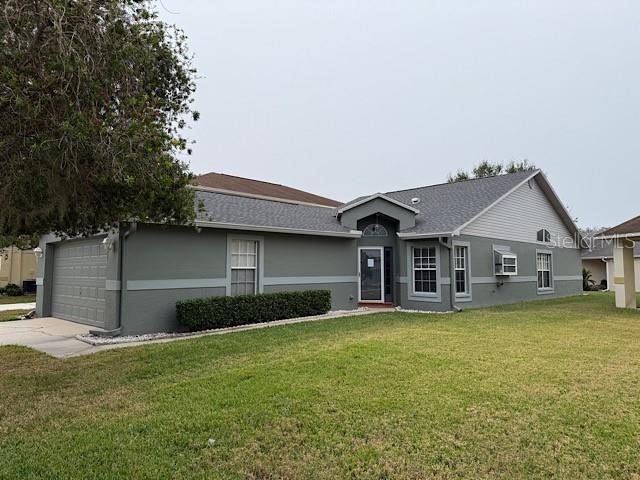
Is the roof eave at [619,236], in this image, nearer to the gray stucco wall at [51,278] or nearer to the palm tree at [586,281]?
the palm tree at [586,281]

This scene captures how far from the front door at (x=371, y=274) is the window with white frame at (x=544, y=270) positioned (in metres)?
7.94

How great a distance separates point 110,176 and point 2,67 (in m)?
1.40

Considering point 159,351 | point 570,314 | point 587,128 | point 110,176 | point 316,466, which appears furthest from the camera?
point 587,128

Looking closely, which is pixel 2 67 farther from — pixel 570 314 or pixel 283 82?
pixel 570 314

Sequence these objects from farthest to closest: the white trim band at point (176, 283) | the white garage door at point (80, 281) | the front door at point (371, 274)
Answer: the front door at point (371, 274), the white garage door at point (80, 281), the white trim band at point (176, 283)

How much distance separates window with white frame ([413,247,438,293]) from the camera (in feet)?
46.1

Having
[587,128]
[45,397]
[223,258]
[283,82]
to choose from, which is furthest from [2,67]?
[587,128]

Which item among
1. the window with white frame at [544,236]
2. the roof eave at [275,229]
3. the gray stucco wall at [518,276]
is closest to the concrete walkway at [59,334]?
the roof eave at [275,229]

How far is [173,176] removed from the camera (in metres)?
5.96

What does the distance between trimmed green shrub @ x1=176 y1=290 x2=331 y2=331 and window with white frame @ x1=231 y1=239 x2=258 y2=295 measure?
62 centimetres

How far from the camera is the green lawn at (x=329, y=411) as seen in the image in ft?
11.1

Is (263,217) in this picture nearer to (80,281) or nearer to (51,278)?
(80,281)

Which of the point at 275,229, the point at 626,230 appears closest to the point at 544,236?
the point at 626,230

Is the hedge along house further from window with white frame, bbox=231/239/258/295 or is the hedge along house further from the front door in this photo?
window with white frame, bbox=231/239/258/295
